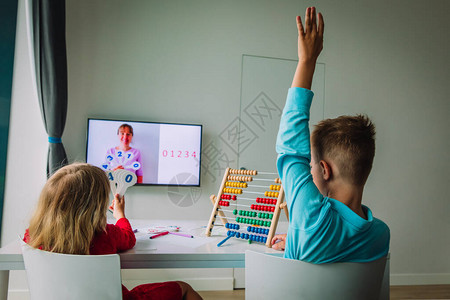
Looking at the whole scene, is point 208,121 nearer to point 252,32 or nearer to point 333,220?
point 252,32

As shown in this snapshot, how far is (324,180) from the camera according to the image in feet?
3.20

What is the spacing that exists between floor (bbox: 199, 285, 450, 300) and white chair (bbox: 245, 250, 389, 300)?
7.61 ft

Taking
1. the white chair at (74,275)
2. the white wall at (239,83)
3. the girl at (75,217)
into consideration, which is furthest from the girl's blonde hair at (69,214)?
the white wall at (239,83)

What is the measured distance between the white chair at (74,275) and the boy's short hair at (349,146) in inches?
28.8

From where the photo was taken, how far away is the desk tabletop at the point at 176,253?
4.19 feet

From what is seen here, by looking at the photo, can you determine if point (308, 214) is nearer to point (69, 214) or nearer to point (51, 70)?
point (69, 214)

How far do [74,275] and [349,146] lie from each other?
93 cm

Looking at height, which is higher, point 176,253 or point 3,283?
point 176,253

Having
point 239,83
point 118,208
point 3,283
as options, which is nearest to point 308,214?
point 118,208

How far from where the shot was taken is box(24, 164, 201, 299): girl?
45.9 inches

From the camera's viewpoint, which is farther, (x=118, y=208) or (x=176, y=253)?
(x=118, y=208)

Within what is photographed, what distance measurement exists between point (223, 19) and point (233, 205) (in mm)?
1935

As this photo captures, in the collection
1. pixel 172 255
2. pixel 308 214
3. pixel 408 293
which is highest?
pixel 308 214

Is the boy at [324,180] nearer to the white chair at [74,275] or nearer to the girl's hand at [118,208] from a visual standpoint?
the white chair at [74,275]
